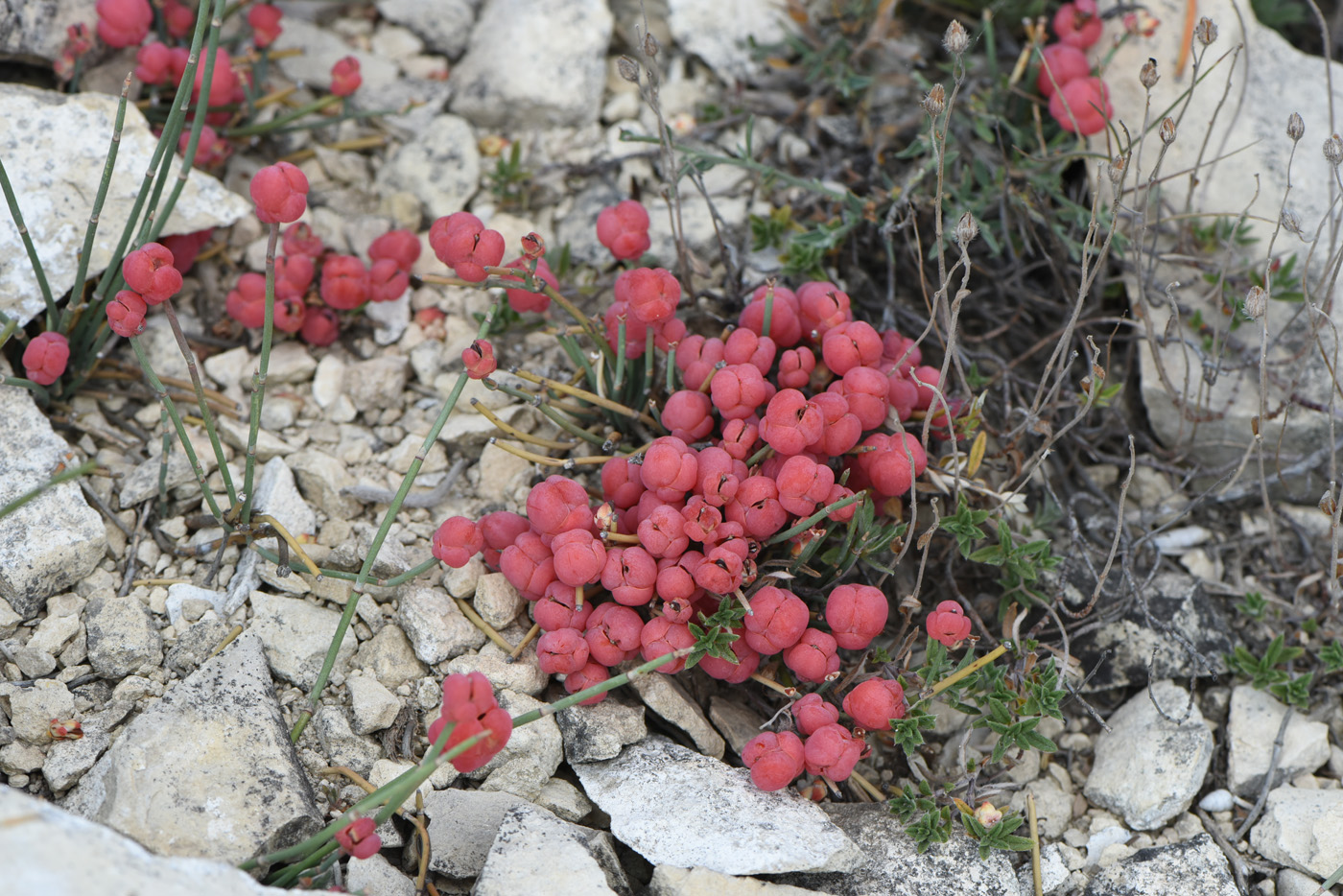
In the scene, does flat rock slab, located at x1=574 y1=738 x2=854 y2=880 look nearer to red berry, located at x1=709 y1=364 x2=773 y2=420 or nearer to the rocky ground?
the rocky ground

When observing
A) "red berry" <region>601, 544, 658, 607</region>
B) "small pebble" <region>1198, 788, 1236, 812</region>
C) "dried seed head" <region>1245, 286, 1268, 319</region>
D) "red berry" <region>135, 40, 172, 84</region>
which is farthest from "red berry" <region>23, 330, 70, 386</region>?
"small pebble" <region>1198, 788, 1236, 812</region>

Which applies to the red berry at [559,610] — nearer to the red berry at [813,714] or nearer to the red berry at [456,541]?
the red berry at [456,541]

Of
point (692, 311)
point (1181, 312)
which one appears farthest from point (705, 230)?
point (1181, 312)

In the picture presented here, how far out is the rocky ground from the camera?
6.46 feet

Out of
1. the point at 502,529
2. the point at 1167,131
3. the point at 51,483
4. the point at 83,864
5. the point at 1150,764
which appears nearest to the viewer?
the point at 83,864

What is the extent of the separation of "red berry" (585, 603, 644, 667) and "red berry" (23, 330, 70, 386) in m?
1.31

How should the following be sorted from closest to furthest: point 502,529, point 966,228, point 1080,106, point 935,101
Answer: point 966,228 → point 935,101 → point 502,529 → point 1080,106

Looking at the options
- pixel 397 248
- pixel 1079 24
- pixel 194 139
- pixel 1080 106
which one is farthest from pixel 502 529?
pixel 1079 24

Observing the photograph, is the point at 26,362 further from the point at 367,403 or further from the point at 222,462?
the point at 367,403

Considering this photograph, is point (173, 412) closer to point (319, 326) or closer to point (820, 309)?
point (319, 326)

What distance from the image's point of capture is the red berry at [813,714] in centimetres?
212

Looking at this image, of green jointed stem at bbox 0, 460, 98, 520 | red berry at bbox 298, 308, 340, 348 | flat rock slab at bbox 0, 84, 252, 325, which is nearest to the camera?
green jointed stem at bbox 0, 460, 98, 520

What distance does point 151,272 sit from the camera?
202 centimetres

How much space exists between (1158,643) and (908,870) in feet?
2.93
